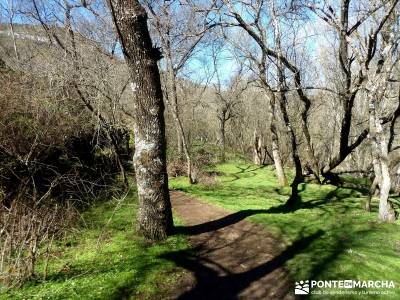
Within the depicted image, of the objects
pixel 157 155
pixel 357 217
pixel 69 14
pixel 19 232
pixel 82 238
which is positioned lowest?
pixel 357 217

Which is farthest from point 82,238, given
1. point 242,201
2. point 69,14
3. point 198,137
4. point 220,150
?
point 198,137

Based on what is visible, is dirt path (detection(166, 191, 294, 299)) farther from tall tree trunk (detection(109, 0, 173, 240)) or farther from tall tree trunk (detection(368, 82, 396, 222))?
tall tree trunk (detection(368, 82, 396, 222))

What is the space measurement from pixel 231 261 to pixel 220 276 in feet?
2.56

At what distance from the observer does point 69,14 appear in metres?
15.7

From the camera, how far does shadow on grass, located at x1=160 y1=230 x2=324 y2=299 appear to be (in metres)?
6.35

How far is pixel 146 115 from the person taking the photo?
816 cm

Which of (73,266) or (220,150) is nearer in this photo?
(73,266)

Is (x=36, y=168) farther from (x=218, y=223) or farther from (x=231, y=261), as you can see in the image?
(x=231, y=261)

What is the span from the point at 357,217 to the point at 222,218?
14.6 ft

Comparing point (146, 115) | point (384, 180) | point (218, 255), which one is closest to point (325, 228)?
point (384, 180)

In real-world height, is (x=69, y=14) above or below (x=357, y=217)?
above

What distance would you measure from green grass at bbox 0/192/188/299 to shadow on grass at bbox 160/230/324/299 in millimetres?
334

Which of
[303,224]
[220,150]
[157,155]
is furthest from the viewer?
[220,150]

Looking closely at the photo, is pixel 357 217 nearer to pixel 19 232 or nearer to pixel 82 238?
pixel 82 238
